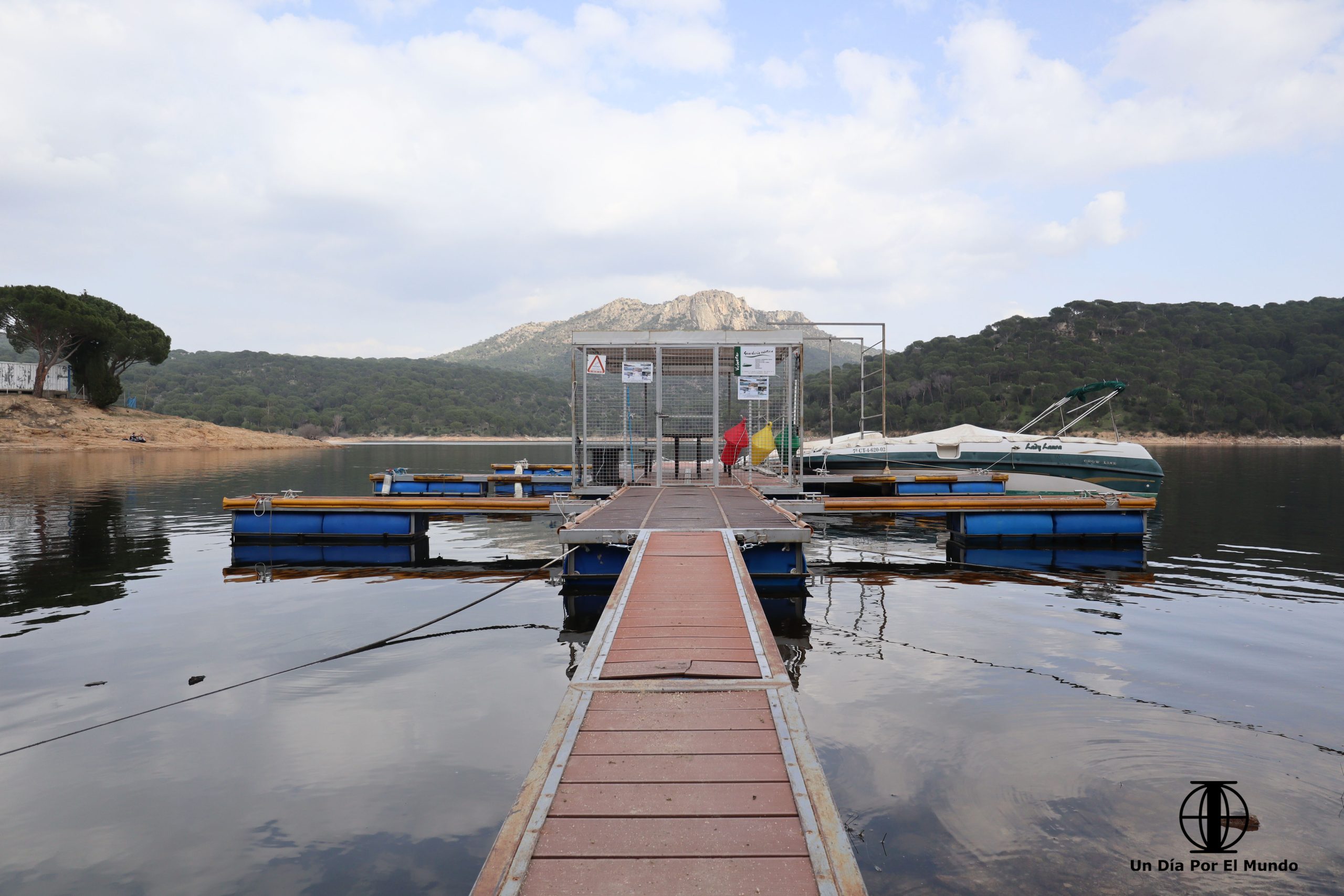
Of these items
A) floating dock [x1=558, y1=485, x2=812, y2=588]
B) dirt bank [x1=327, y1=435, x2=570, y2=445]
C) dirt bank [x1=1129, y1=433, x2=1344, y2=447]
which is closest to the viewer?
floating dock [x1=558, y1=485, x2=812, y2=588]

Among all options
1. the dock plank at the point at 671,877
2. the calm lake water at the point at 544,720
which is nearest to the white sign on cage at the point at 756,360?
the calm lake water at the point at 544,720

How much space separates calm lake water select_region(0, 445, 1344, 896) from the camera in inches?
163

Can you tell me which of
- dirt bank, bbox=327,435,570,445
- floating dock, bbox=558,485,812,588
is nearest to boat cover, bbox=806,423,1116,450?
floating dock, bbox=558,485,812,588

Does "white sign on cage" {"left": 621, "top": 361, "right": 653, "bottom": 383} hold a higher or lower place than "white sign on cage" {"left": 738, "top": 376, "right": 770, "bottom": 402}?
higher

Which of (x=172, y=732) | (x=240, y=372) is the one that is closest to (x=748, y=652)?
(x=172, y=732)

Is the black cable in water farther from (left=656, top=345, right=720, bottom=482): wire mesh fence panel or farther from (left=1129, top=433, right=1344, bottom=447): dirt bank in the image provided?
(left=1129, top=433, right=1344, bottom=447): dirt bank

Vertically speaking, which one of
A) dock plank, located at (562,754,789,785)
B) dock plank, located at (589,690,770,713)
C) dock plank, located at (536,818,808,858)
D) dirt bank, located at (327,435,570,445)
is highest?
dirt bank, located at (327,435,570,445)

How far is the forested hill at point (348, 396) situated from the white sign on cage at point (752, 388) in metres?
94.3

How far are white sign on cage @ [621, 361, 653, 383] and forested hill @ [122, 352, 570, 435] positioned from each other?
302ft

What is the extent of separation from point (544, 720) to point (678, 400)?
1382 centimetres

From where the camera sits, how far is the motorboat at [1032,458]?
80.4ft

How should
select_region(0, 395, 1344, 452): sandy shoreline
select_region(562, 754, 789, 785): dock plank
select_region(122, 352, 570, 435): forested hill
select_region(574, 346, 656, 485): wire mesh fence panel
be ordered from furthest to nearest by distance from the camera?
select_region(122, 352, 570, 435): forested hill → select_region(0, 395, 1344, 452): sandy shoreline → select_region(574, 346, 656, 485): wire mesh fence panel → select_region(562, 754, 789, 785): dock plank

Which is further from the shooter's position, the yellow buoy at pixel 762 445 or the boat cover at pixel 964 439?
the boat cover at pixel 964 439

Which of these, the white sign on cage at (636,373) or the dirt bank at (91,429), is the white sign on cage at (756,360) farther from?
the dirt bank at (91,429)
